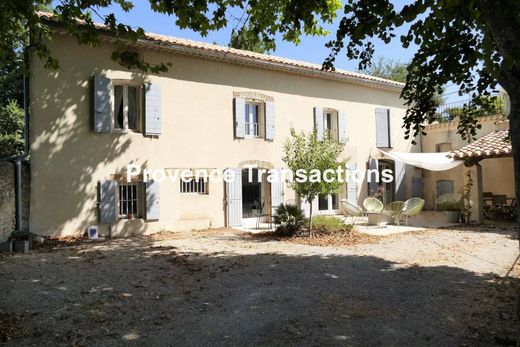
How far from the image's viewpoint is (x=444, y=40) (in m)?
5.49

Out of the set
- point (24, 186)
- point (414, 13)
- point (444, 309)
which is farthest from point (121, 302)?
point (24, 186)

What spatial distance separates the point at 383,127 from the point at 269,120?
18.6 feet

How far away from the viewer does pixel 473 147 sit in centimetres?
1352

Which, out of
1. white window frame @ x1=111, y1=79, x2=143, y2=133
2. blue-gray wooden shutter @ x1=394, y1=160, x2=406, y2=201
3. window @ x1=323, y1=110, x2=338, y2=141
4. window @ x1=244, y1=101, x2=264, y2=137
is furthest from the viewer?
blue-gray wooden shutter @ x1=394, y1=160, x2=406, y2=201

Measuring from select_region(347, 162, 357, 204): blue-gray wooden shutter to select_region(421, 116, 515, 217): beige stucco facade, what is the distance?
12.6 feet

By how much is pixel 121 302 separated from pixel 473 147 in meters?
12.5

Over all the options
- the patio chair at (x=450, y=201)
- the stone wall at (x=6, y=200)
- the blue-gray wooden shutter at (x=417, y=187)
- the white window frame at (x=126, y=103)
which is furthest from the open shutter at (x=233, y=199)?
the blue-gray wooden shutter at (x=417, y=187)

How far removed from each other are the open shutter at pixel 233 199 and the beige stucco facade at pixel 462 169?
776 centimetres

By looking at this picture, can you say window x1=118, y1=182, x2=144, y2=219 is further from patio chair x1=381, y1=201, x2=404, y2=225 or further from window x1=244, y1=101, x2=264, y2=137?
patio chair x1=381, y1=201, x2=404, y2=225

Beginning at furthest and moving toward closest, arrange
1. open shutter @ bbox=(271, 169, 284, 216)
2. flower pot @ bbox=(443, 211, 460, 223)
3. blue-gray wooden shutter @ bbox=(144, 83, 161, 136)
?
open shutter @ bbox=(271, 169, 284, 216) → flower pot @ bbox=(443, 211, 460, 223) → blue-gray wooden shutter @ bbox=(144, 83, 161, 136)

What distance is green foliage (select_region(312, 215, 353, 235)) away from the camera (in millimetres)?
10615

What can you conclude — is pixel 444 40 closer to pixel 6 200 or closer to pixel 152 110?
pixel 152 110

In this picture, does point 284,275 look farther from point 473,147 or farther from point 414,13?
point 473,147

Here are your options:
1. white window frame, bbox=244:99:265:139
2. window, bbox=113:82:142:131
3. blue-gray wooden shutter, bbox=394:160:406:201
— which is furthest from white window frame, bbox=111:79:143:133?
blue-gray wooden shutter, bbox=394:160:406:201
